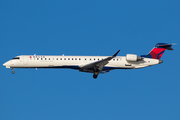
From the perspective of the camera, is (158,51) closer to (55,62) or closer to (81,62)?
(81,62)

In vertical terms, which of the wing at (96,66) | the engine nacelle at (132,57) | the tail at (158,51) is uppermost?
the tail at (158,51)

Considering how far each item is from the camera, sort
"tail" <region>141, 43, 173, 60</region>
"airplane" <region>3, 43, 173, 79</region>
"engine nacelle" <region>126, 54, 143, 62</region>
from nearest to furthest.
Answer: "airplane" <region>3, 43, 173, 79</region>
"engine nacelle" <region>126, 54, 143, 62</region>
"tail" <region>141, 43, 173, 60</region>

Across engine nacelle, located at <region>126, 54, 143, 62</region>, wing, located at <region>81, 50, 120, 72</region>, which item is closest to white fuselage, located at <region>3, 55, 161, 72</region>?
wing, located at <region>81, 50, 120, 72</region>

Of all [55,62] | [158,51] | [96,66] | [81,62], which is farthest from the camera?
[158,51]

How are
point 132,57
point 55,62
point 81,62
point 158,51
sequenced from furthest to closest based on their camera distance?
1. point 158,51
2. point 132,57
3. point 81,62
4. point 55,62

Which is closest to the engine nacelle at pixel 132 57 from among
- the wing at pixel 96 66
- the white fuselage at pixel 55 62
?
the white fuselage at pixel 55 62

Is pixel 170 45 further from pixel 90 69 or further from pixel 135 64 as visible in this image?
pixel 90 69

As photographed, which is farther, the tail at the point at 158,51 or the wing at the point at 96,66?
the tail at the point at 158,51

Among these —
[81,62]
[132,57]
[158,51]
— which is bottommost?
[81,62]

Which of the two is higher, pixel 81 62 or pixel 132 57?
pixel 132 57

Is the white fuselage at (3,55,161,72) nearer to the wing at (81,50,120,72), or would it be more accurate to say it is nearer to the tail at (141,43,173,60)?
the wing at (81,50,120,72)

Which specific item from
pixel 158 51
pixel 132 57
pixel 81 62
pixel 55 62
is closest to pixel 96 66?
pixel 81 62

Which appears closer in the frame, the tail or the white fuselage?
the white fuselage

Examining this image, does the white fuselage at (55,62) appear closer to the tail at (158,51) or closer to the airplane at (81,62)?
the airplane at (81,62)
